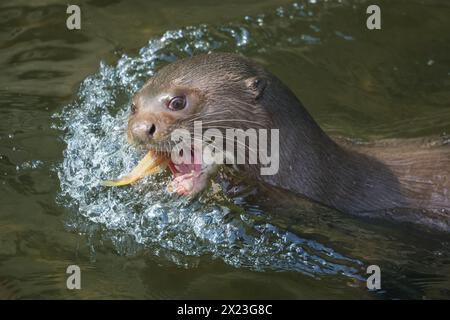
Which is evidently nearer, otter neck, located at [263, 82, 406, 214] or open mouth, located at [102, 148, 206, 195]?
open mouth, located at [102, 148, 206, 195]

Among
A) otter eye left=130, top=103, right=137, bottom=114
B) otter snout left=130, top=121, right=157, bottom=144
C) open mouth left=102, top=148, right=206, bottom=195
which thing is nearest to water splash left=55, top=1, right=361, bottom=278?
open mouth left=102, top=148, right=206, bottom=195

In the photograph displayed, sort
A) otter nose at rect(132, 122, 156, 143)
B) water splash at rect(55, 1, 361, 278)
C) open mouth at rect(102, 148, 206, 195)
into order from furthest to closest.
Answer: water splash at rect(55, 1, 361, 278)
open mouth at rect(102, 148, 206, 195)
otter nose at rect(132, 122, 156, 143)

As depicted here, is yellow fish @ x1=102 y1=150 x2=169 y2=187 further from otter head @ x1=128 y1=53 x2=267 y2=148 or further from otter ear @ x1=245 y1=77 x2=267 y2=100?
otter ear @ x1=245 y1=77 x2=267 y2=100

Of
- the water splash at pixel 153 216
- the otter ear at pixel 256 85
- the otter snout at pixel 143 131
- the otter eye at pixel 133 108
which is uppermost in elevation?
the otter ear at pixel 256 85

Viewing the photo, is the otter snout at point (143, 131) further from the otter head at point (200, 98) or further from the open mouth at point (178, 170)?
the open mouth at point (178, 170)

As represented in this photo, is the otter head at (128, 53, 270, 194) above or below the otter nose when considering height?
above

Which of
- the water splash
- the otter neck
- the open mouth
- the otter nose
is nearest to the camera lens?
the otter nose

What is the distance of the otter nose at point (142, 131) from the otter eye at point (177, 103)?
130 mm

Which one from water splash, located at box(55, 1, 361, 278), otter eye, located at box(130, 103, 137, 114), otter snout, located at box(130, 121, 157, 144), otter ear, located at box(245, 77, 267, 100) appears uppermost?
otter ear, located at box(245, 77, 267, 100)

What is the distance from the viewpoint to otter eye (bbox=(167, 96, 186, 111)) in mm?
3682

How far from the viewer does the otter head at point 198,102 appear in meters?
3.68

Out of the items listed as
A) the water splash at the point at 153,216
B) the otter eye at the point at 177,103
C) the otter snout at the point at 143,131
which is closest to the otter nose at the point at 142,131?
the otter snout at the point at 143,131
